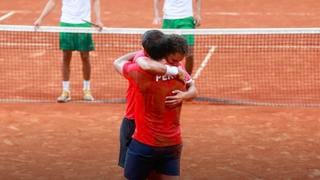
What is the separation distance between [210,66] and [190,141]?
4735 millimetres

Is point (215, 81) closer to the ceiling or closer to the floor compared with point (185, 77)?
closer to the floor

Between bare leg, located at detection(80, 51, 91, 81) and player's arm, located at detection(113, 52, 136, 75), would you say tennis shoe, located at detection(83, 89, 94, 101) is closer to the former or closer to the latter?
bare leg, located at detection(80, 51, 91, 81)

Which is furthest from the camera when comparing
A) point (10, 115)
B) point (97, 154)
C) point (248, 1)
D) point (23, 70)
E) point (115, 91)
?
point (248, 1)

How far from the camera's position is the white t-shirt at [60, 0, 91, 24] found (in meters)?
11.1

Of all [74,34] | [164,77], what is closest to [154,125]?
[164,77]

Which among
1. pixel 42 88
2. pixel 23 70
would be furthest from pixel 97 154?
pixel 23 70

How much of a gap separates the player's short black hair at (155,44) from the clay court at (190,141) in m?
2.56

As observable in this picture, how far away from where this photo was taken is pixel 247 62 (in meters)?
14.0

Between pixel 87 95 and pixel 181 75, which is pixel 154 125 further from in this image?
pixel 87 95

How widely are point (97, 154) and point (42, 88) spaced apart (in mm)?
3944

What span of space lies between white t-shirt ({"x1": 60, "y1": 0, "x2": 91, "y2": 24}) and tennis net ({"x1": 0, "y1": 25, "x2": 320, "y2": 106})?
328 millimetres

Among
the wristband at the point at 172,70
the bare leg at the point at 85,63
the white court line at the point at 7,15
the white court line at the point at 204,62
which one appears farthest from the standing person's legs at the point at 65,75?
the white court line at the point at 7,15

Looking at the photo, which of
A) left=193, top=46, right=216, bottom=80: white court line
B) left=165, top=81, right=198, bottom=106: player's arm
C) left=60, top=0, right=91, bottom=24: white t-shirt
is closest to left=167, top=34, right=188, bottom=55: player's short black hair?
left=165, top=81, right=198, bottom=106: player's arm

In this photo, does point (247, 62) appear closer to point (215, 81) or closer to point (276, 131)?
point (215, 81)
